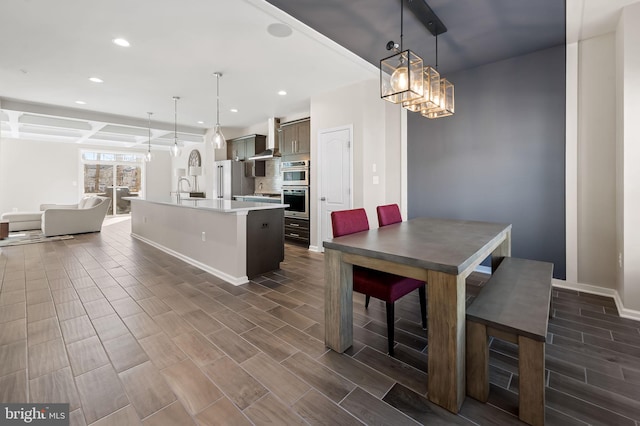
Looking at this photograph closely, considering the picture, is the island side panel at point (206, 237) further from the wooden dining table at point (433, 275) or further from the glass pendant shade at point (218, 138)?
the wooden dining table at point (433, 275)

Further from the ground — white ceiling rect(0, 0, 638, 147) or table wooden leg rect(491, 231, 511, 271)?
white ceiling rect(0, 0, 638, 147)

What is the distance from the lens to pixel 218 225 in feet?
11.2

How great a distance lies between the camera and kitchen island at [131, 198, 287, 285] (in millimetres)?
3223

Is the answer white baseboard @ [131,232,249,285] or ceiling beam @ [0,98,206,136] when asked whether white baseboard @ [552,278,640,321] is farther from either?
ceiling beam @ [0,98,206,136]

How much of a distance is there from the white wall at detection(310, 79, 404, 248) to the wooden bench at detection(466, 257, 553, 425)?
8.37ft

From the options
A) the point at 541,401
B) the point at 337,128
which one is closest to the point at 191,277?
the point at 337,128

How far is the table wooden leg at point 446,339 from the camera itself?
1.34m

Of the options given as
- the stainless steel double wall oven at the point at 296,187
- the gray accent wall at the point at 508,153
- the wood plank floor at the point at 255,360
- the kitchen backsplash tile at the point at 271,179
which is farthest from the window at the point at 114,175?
the gray accent wall at the point at 508,153

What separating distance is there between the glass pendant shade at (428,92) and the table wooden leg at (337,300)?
4.26ft

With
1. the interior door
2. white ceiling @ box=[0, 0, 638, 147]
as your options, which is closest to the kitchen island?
the interior door

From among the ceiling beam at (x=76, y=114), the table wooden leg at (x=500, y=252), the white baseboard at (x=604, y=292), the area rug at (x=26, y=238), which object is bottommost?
the white baseboard at (x=604, y=292)

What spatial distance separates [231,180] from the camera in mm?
6945

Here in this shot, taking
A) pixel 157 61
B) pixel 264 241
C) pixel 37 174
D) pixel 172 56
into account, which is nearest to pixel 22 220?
pixel 37 174

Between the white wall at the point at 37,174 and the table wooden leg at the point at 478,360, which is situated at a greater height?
the white wall at the point at 37,174
